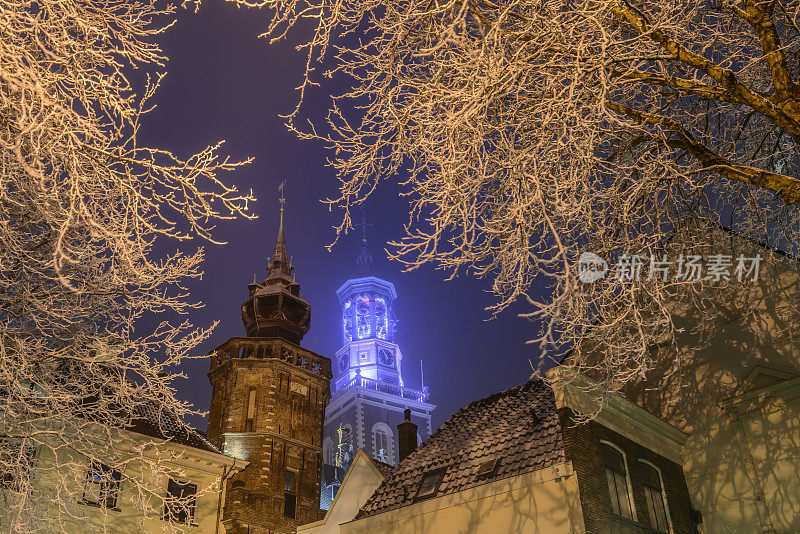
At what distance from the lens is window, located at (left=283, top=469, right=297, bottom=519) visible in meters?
35.0

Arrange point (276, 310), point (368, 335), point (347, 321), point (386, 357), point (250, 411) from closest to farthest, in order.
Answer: point (250, 411) < point (276, 310) < point (386, 357) < point (368, 335) < point (347, 321)

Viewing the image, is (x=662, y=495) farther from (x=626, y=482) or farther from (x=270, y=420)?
(x=270, y=420)

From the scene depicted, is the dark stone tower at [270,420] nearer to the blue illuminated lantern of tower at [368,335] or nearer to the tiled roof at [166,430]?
the tiled roof at [166,430]

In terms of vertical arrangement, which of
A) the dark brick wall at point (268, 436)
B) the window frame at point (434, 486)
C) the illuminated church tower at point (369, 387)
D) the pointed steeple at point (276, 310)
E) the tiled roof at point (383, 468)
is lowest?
the window frame at point (434, 486)

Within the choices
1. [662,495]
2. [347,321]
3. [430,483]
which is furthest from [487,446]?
[347,321]

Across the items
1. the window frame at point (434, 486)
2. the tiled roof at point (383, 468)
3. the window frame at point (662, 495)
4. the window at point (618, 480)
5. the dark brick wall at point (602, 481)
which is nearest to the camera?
the dark brick wall at point (602, 481)

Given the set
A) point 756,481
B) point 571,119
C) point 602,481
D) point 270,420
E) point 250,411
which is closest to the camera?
point 571,119

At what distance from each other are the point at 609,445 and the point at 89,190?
38.0 feet

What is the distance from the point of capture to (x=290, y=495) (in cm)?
3553

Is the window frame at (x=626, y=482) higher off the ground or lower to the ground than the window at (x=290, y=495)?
lower

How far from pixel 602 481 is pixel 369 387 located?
85.7m

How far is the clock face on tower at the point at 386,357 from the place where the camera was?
106m

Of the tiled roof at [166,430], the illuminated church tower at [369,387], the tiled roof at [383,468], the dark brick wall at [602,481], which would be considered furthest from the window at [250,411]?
the illuminated church tower at [369,387]

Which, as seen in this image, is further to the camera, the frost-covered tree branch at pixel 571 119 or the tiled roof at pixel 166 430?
the tiled roof at pixel 166 430
